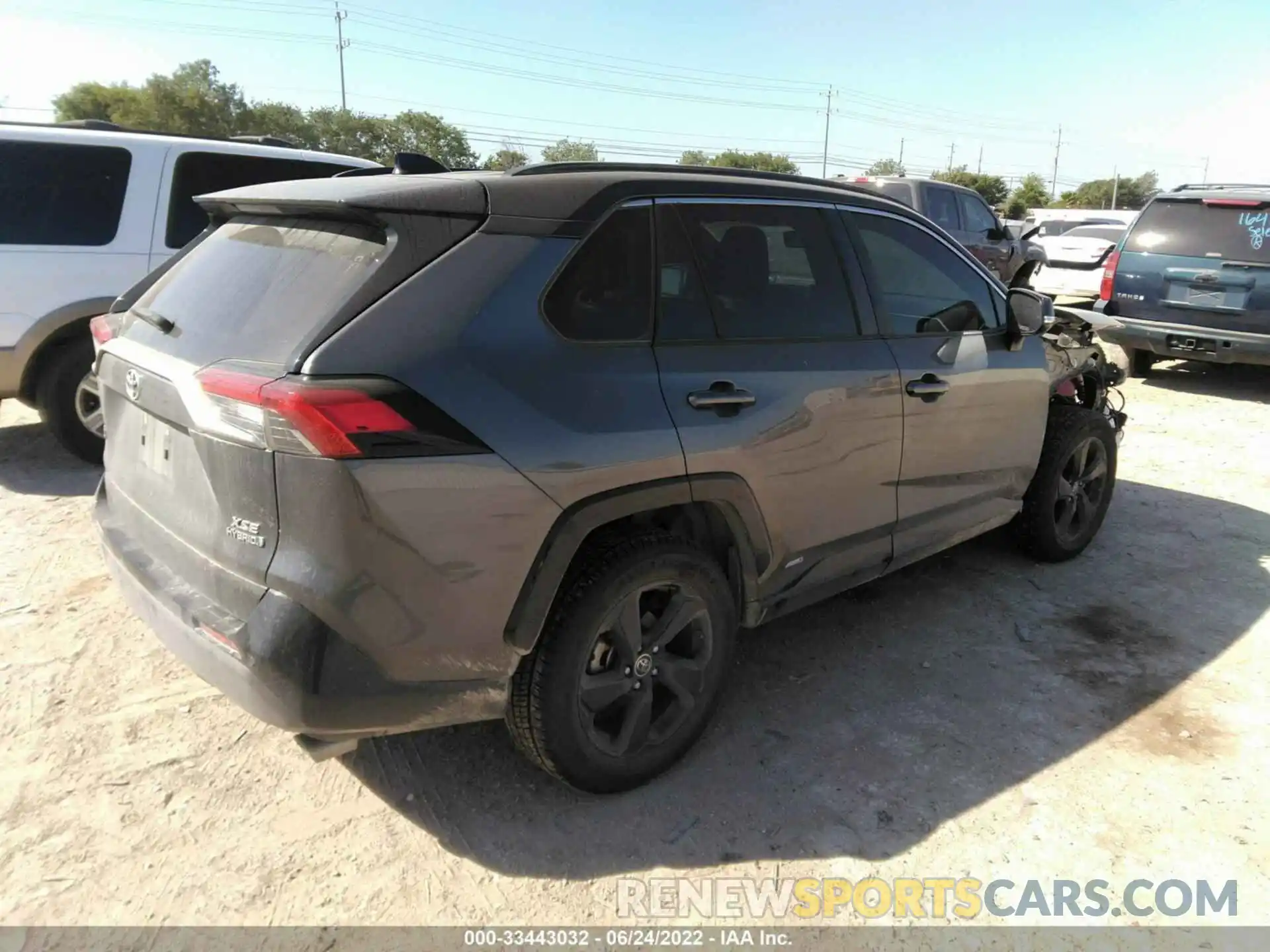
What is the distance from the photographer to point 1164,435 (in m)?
7.23

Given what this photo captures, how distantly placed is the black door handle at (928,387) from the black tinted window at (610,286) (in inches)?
49.3

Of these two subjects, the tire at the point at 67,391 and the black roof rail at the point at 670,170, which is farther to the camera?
the tire at the point at 67,391

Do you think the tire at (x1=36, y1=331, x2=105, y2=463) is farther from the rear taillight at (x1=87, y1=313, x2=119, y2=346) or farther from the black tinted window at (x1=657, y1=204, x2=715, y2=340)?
the black tinted window at (x1=657, y1=204, x2=715, y2=340)

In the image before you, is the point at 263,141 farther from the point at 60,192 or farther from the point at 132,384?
the point at 132,384

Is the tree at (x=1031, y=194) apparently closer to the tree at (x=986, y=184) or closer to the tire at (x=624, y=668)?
the tree at (x=986, y=184)

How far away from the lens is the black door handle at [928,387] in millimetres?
3391

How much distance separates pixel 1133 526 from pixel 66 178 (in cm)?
670

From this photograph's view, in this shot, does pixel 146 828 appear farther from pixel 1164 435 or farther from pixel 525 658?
pixel 1164 435

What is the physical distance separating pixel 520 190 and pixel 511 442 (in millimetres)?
738

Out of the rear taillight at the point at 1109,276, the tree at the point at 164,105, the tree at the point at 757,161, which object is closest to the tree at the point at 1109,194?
the tree at the point at 757,161

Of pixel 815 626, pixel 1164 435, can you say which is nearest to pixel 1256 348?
pixel 1164 435

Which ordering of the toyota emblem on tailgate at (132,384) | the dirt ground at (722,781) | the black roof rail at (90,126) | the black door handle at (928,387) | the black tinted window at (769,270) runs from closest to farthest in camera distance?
the dirt ground at (722,781) < the toyota emblem on tailgate at (132,384) < the black tinted window at (769,270) < the black door handle at (928,387) < the black roof rail at (90,126)

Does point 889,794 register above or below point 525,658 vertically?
below

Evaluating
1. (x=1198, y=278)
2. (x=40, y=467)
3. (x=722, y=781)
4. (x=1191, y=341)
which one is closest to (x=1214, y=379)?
(x=1191, y=341)
